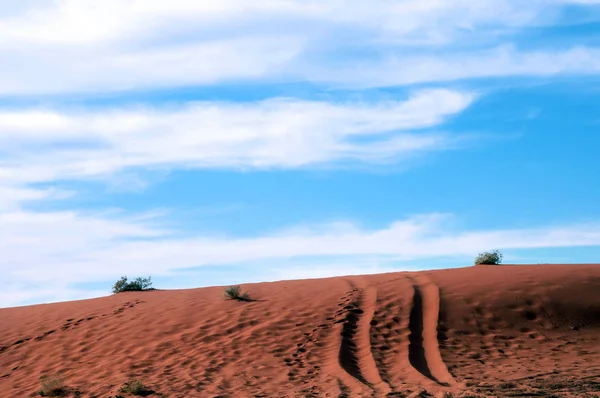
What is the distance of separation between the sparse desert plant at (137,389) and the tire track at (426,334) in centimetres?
453

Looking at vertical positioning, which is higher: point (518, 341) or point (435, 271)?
point (435, 271)

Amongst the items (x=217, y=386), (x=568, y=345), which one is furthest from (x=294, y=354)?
(x=568, y=345)

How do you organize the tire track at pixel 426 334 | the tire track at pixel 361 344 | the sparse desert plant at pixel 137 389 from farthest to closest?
the tire track at pixel 426 334 < the tire track at pixel 361 344 < the sparse desert plant at pixel 137 389

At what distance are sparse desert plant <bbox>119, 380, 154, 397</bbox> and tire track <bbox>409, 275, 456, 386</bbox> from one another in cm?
453

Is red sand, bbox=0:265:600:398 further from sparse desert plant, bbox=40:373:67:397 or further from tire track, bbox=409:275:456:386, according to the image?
sparse desert plant, bbox=40:373:67:397

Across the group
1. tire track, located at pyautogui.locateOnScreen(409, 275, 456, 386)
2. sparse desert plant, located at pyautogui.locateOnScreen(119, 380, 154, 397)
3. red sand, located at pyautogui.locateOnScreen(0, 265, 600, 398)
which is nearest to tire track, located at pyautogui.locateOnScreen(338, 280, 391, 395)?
red sand, located at pyautogui.locateOnScreen(0, 265, 600, 398)

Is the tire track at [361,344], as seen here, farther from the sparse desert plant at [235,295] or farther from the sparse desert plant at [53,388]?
the sparse desert plant at [53,388]

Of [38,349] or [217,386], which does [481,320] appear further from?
[38,349]

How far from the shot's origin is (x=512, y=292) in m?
15.4

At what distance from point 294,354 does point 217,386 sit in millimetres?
2004

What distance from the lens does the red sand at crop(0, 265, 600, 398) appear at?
11.0 meters

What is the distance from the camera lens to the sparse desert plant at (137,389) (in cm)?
1091

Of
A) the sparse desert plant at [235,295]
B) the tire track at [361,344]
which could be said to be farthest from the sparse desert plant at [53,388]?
the sparse desert plant at [235,295]

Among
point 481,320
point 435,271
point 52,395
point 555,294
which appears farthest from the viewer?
point 435,271
